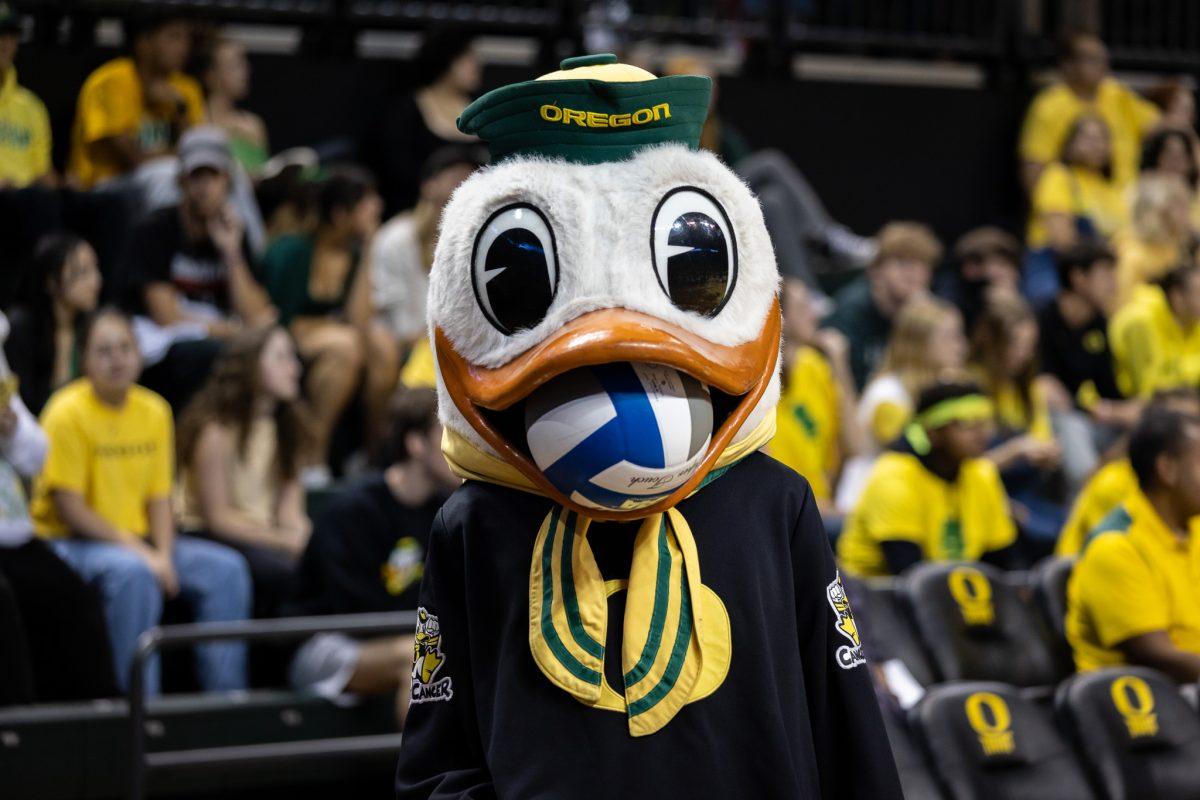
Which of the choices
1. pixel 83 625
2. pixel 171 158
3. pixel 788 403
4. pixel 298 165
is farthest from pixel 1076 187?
pixel 83 625

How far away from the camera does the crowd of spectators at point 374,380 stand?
420 centimetres

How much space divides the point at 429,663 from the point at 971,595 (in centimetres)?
282

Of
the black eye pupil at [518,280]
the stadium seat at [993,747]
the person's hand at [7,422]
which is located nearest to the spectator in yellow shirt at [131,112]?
the person's hand at [7,422]

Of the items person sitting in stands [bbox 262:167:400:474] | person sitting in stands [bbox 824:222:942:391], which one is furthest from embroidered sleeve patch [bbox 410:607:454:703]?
person sitting in stands [bbox 824:222:942:391]

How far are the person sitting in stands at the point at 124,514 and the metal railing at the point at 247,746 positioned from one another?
29cm

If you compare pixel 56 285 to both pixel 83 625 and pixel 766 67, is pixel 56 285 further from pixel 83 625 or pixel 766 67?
pixel 766 67

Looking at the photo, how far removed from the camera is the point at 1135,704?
12.8 feet

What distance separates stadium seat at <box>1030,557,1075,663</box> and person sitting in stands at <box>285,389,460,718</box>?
1.67 m

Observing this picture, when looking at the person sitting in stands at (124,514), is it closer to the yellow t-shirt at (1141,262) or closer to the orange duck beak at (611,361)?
the orange duck beak at (611,361)

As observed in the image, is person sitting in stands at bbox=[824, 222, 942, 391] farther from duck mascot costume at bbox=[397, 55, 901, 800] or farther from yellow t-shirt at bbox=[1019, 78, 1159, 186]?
duck mascot costume at bbox=[397, 55, 901, 800]

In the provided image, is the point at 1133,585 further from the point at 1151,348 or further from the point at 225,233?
the point at 225,233

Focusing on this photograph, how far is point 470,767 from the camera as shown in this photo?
188 cm

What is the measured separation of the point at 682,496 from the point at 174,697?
8.60 feet

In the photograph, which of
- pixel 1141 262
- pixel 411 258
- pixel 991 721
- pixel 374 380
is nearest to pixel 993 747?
pixel 991 721
